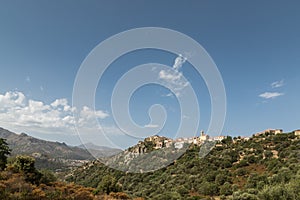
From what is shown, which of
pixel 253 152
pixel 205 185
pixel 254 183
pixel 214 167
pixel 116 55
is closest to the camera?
pixel 116 55

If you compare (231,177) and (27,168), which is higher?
(231,177)

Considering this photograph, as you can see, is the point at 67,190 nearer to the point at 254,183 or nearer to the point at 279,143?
the point at 254,183

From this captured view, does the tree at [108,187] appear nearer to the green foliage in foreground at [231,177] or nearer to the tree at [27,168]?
the green foliage in foreground at [231,177]

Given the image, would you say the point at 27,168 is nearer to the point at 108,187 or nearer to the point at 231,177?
the point at 108,187

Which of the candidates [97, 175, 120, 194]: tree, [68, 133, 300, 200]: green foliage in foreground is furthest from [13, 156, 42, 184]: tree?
[68, 133, 300, 200]: green foliage in foreground

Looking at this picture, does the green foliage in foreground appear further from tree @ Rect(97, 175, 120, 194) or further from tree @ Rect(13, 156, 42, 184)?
tree @ Rect(13, 156, 42, 184)

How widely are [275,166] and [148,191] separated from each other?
651 inches

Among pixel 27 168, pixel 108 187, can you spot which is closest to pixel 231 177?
pixel 108 187

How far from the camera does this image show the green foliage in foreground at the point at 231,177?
19.6 m

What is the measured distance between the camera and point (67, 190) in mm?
14609

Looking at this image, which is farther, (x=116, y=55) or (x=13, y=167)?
(x=13, y=167)

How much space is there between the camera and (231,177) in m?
30.7

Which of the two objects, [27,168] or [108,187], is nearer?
[27,168]

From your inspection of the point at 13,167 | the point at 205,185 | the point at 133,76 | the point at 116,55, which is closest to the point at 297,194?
the point at 205,185
